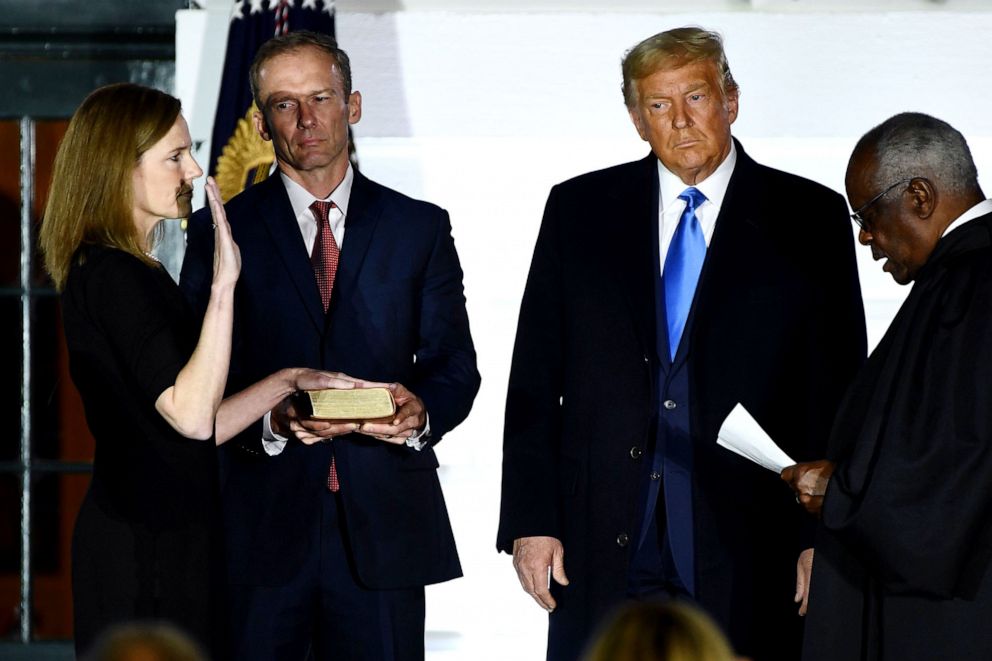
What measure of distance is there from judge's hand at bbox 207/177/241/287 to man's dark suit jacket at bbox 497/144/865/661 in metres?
0.71

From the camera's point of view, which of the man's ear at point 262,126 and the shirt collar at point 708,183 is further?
the man's ear at point 262,126

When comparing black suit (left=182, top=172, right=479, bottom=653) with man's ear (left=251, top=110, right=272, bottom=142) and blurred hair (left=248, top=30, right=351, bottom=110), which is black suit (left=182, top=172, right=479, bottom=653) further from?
blurred hair (left=248, top=30, right=351, bottom=110)

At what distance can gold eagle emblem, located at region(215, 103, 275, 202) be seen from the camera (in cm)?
404

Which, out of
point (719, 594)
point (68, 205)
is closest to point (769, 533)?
point (719, 594)

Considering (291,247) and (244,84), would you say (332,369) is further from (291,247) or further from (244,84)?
(244,84)

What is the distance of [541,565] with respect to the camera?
3008 millimetres

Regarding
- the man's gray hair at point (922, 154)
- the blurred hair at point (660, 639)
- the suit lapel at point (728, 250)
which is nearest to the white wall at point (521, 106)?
the suit lapel at point (728, 250)

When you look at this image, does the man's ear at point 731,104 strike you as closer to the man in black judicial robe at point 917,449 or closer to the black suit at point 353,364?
the man in black judicial robe at point 917,449

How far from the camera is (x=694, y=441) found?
295 centimetres

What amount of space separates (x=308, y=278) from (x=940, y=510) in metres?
1.38

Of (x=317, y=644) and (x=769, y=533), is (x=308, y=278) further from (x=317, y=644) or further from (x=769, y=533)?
(x=769, y=533)

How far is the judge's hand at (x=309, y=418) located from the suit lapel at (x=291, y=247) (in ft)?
0.71

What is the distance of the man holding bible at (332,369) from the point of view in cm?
298

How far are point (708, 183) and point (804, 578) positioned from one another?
34.0 inches
